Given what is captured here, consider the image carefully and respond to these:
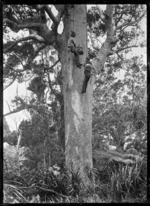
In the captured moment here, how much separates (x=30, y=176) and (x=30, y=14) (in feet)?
16.0

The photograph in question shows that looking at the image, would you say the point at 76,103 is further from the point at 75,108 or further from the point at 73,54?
the point at 73,54

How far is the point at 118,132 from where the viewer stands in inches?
401

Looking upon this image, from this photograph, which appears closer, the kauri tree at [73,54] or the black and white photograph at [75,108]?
the black and white photograph at [75,108]

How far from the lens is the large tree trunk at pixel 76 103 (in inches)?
275

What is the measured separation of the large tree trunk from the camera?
698 centimetres

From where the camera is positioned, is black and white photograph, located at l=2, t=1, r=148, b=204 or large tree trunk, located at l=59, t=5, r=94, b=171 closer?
black and white photograph, located at l=2, t=1, r=148, b=204

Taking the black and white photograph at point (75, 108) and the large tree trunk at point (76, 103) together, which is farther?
the large tree trunk at point (76, 103)

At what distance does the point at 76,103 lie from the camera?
729 cm

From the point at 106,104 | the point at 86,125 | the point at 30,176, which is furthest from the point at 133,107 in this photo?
the point at 30,176

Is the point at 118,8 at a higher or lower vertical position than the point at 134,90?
higher

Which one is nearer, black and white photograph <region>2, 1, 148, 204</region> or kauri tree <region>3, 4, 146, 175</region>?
black and white photograph <region>2, 1, 148, 204</region>

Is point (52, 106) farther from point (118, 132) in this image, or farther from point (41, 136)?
point (118, 132)

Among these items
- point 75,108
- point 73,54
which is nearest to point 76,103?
point 75,108

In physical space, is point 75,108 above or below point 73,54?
below
